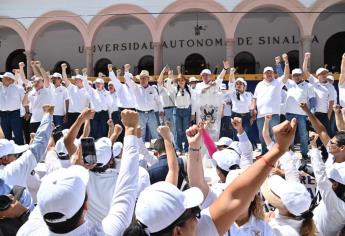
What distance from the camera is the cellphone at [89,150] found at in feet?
9.75

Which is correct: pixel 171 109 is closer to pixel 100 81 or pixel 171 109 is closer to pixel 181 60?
pixel 100 81

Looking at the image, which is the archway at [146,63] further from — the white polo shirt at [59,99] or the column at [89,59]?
the white polo shirt at [59,99]

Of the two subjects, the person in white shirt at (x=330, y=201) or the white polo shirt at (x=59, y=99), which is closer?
the person in white shirt at (x=330, y=201)

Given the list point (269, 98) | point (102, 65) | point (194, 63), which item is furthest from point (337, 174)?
point (102, 65)

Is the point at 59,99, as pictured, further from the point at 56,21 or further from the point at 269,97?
the point at 56,21

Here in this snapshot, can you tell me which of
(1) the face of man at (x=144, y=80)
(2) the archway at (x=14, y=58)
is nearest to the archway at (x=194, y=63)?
(2) the archway at (x=14, y=58)

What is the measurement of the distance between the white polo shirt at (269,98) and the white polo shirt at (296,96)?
20cm

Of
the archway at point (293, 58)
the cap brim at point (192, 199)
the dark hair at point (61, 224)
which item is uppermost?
the cap brim at point (192, 199)

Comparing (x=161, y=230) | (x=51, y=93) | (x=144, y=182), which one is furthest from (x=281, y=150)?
(x=51, y=93)

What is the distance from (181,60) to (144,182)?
51.7ft

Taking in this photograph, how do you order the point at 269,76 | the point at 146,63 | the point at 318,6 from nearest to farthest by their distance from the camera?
the point at 269,76 → the point at 318,6 → the point at 146,63

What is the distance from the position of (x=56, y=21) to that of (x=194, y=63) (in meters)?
5.61

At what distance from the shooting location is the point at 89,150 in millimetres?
3045

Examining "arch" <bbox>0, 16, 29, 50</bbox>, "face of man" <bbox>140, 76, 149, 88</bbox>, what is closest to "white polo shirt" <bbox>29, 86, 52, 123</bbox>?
"face of man" <bbox>140, 76, 149, 88</bbox>
